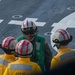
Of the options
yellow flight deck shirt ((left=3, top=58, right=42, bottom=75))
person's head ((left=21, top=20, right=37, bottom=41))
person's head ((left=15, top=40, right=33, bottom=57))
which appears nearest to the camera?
yellow flight deck shirt ((left=3, top=58, right=42, bottom=75))

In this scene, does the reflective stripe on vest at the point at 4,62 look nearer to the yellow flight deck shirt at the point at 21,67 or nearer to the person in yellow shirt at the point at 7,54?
the person in yellow shirt at the point at 7,54

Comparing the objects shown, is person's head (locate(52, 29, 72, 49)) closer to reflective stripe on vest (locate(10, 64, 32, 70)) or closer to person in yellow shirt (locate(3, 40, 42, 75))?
person in yellow shirt (locate(3, 40, 42, 75))

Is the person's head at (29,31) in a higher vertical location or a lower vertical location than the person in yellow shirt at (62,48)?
higher

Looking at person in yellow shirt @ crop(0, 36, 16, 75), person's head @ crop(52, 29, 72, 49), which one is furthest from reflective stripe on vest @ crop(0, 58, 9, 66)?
person's head @ crop(52, 29, 72, 49)

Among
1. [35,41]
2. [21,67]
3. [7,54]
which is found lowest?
[21,67]

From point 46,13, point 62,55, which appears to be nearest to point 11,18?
point 46,13

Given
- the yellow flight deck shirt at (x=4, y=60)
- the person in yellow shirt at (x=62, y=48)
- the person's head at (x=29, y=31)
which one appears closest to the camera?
the person in yellow shirt at (x=62, y=48)

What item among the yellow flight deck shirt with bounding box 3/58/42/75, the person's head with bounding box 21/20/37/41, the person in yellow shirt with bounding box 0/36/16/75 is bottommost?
the yellow flight deck shirt with bounding box 3/58/42/75

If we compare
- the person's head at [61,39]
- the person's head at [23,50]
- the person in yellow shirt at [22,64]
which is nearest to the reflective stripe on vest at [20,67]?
the person in yellow shirt at [22,64]

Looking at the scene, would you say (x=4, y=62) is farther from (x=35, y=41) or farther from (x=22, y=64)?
(x=35, y=41)

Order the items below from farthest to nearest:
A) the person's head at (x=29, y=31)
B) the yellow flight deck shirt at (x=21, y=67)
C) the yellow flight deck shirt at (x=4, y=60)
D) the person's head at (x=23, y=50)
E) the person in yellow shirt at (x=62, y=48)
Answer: the person's head at (x=29, y=31)
the yellow flight deck shirt at (x=4, y=60)
the person in yellow shirt at (x=62, y=48)
the person's head at (x=23, y=50)
the yellow flight deck shirt at (x=21, y=67)

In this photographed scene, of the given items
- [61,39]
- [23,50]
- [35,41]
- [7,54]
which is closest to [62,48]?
[61,39]

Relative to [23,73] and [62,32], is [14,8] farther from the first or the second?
[23,73]

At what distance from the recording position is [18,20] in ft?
48.3
